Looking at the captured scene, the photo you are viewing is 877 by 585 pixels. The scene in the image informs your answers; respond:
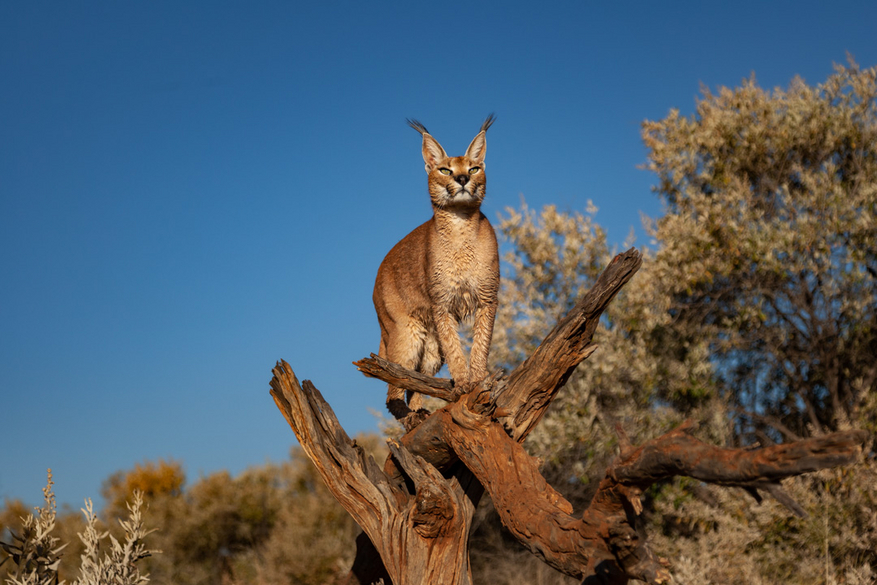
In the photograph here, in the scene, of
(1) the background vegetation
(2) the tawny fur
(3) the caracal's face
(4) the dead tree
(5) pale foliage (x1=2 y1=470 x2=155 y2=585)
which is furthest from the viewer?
(1) the background vegetation

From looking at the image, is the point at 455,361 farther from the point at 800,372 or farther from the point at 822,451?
the point at 800,372

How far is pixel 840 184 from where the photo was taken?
9.80 m

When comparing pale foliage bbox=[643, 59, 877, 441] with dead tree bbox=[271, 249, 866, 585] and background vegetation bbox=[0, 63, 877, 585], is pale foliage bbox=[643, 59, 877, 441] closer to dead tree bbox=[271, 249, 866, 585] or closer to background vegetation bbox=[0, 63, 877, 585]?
background vegetation bbox=[0, 63, 877, 585]

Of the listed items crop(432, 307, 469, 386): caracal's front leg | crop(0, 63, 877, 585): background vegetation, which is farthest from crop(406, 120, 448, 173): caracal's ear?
crop(0, 63, 877, 585): background vegetation

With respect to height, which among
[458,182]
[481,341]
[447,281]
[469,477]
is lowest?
[469,477]

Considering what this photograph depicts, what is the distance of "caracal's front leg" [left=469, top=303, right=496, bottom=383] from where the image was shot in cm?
564

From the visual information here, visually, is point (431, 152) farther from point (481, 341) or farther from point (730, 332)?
point (730, 332)

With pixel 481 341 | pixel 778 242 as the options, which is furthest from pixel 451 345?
pixel 778 242

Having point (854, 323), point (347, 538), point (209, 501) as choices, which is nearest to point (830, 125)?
point (854, 323)

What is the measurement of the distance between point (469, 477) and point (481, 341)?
3.55 feet

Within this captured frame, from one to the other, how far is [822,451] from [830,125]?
9615mm

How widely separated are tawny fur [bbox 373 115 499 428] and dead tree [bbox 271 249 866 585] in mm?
511

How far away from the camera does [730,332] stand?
400 inches

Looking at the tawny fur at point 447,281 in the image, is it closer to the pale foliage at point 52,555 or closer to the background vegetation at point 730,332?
the pale foliage at point 52,555
